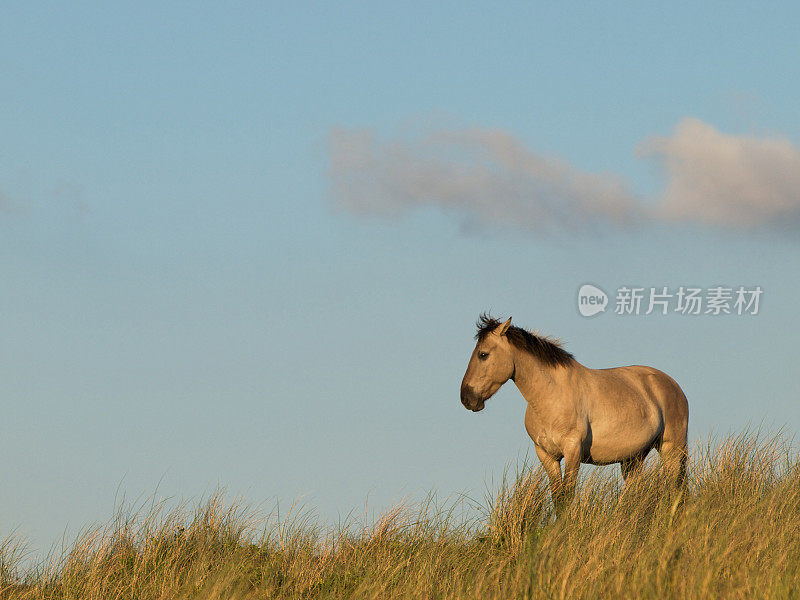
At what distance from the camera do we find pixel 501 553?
39.2ft

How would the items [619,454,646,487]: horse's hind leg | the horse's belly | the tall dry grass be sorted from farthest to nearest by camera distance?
[619,454,646,487]: horse's hind leg → the horse's belly → the tall dry grass

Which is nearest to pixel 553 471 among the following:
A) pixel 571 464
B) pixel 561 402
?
pixel 571 464

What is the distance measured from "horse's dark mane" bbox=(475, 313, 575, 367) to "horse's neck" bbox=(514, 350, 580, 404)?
0.26 ft

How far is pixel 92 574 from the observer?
486 inches

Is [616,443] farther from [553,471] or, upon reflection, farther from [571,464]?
[553,471]

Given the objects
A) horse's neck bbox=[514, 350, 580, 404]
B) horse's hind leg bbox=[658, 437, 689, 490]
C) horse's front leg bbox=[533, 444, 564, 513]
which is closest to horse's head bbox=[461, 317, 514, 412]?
horse's neck bbox=[514, 350, 580, 404]

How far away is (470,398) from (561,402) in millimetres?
1217

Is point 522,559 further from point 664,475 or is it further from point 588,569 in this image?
point 664,475

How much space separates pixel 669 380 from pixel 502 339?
3579 millimetres

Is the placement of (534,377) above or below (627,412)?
above

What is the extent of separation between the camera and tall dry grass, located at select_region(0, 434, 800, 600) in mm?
10477

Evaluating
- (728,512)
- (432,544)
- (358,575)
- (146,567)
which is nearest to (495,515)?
(432,544)

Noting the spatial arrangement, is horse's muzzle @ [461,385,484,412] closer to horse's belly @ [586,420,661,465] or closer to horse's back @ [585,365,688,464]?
horse's back @ [585,365,688,464]

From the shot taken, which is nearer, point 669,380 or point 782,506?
point 782,506
